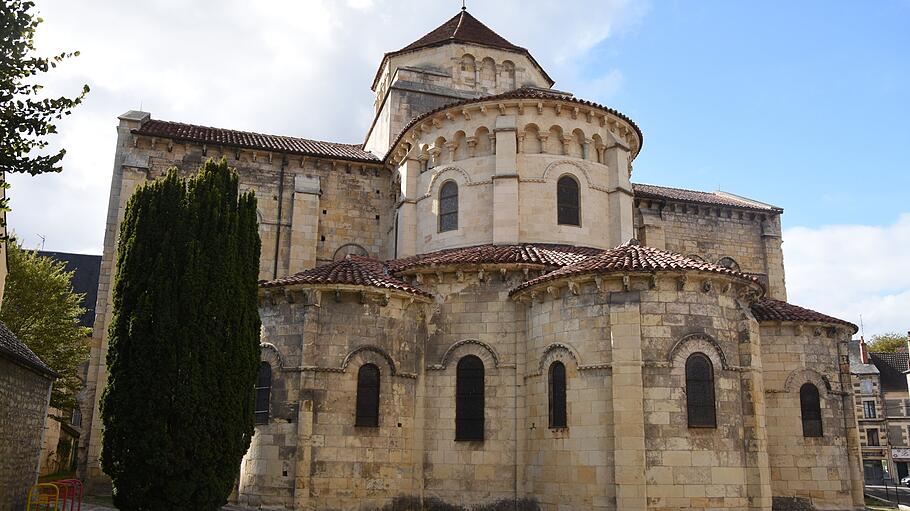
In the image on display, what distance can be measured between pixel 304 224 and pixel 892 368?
47.5 meters

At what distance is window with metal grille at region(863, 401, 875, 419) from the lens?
50.4m

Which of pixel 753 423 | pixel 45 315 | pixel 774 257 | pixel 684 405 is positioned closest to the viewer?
pixel 684 405

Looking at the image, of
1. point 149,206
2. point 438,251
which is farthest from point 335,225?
point 149,206

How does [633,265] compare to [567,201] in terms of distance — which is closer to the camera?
[633,265]

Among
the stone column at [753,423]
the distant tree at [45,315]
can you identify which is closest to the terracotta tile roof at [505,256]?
the stone column at [753,423]

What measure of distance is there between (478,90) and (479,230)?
882 cm

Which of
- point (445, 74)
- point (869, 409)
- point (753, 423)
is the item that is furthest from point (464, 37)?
point (869, 409)

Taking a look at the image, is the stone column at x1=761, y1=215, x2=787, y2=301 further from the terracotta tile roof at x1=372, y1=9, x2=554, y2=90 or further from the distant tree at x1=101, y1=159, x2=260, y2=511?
the distant tree at x1=101, y1=159, x2=260, y2=511

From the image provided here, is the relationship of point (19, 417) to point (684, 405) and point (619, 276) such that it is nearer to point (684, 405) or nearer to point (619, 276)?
point (619, 276)

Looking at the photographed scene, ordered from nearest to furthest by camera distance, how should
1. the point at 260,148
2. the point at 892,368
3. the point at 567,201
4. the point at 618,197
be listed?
the point at 567,201
the point at 618,197
the point at 260,148
the point at 892,368

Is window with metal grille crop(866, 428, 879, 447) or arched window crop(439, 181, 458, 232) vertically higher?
arched window crop(439, 181, 458, 232)

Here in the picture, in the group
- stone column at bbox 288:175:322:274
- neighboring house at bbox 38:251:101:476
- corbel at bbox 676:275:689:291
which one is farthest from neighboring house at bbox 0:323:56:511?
corbel at bbox 676:275:689:291

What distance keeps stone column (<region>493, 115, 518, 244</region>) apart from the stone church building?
0.21 ft

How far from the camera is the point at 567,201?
21078 millimetres
